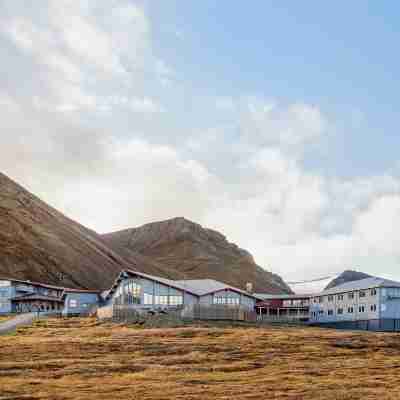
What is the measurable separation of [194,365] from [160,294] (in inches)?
1873

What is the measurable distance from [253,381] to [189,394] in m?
6.22

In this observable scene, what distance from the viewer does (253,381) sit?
4075cm

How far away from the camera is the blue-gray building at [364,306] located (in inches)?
3802

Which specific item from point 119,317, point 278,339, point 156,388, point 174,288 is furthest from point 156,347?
point 174,288

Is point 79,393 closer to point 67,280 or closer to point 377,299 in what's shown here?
point 377,299

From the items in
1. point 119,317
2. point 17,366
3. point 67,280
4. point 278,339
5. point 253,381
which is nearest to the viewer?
point 253,381

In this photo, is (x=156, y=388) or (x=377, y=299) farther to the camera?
(x=377, y=299)

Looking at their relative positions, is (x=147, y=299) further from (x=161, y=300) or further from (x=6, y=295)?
(x=6, y=295)

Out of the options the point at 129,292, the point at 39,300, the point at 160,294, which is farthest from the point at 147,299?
the point at 39,300

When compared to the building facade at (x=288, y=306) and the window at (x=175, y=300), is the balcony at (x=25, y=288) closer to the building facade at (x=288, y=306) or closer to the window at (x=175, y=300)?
the window at (x=175, y=300)

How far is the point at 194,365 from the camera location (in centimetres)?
4753

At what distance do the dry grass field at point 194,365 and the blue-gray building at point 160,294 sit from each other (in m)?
23.8

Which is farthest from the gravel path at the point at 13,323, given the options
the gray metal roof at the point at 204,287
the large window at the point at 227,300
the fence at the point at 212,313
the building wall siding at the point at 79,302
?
the large window at the point at 227,300

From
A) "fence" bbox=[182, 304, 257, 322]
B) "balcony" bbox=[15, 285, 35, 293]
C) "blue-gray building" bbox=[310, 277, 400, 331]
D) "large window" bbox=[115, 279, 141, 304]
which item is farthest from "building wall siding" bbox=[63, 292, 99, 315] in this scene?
"blue-gray building" bbox=[310, 277, 400, 331]
